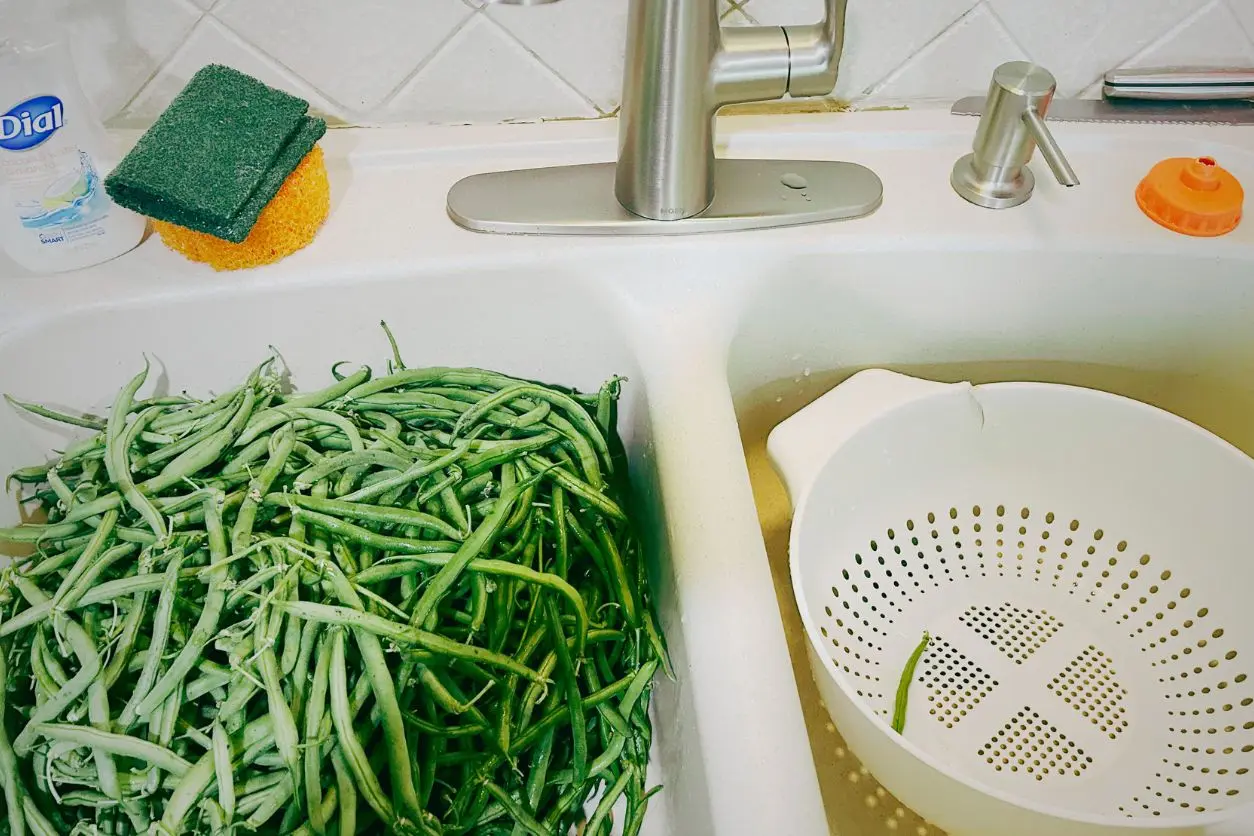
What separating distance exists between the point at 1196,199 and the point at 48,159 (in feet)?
2.42

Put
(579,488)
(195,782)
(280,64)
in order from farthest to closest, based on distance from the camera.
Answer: (280,64) → (579,488) → (195,782)

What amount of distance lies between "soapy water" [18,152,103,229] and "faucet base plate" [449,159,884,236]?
0.71ft

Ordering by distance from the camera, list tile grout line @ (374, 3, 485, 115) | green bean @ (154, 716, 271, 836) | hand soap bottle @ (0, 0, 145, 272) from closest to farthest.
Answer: green bean @ (154, 716, 271, 836)
hand soap bottle @ (0, 0, 145, 272)
tile grout line @ (374, 3, 485, 115)

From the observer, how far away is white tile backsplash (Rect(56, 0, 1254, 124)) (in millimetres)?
593

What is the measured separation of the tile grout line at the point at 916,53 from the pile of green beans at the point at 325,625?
0.36 metres

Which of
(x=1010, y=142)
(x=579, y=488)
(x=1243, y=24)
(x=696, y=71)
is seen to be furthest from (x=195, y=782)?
(x=1243, y=24)

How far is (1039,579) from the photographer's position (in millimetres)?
635

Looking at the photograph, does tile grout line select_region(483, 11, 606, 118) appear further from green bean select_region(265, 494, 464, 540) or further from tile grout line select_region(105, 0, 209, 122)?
green bean select_region(265, 494, 464, 540)

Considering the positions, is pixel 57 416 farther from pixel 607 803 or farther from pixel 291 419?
pixel 607 803

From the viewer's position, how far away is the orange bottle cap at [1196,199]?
24.1 inches

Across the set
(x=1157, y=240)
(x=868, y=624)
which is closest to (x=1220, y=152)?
(x=1157, y=240)

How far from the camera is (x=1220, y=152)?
2.23 feet

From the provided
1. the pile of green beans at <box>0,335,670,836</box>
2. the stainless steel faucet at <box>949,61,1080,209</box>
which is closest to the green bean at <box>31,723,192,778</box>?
the pile of green beans at <box>0,335,670,836</box>

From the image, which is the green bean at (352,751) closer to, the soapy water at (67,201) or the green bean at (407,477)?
the green bean at (407,477)
